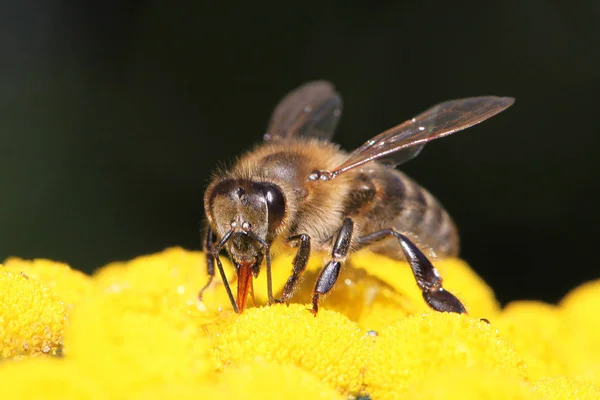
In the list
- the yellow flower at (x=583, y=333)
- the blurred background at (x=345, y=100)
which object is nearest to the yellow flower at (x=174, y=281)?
the yellow flower at (x=583, y=333)

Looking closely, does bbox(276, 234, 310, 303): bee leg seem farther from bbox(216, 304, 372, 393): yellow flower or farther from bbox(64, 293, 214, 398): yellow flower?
bbox(64, 293, 214, 398): yellow flower

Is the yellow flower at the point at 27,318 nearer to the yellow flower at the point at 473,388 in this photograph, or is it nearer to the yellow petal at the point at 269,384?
the yellow petal at the point at 269,384

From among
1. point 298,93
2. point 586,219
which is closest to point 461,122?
point 298,93

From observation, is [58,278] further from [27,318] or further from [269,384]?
[269,384]

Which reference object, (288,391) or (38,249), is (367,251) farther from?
(38,249)

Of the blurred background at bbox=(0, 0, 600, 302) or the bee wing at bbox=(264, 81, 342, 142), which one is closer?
the bee wing at bbox=(264, 81, 342, 142)

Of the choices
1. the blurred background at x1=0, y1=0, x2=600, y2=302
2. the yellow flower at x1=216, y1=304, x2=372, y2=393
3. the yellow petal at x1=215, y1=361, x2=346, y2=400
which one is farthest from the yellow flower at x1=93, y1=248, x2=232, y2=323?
the blurred background at x1=0, y1=0, x2=600, y2=302
